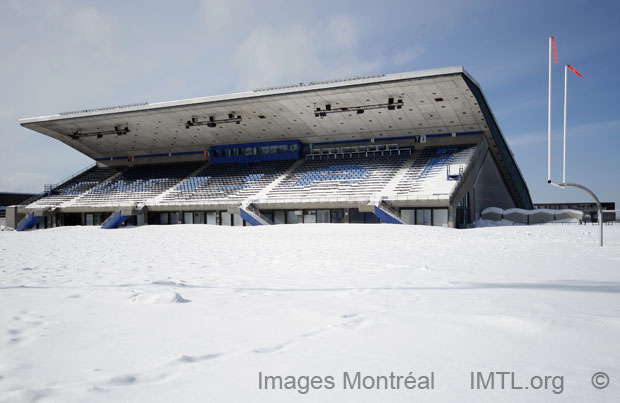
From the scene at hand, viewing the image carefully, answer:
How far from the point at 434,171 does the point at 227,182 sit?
21159mm

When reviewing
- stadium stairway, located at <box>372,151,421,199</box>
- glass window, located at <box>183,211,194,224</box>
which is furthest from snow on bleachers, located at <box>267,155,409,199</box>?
glass window, located at <box>183,211,194,224</box>

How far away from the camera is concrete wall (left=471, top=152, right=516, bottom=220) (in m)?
34.4

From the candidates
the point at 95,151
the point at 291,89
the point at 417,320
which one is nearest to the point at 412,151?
the point at 291,89

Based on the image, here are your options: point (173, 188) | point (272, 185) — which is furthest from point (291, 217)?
point (173, 188)

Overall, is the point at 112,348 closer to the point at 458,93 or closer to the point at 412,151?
the point at 458,93

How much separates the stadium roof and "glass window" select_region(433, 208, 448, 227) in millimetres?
9161

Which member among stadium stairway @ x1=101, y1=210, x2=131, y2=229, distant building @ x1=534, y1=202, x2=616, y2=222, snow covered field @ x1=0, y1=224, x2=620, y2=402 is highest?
distant building @ x1=534, y1=202, x2=616, y2=222

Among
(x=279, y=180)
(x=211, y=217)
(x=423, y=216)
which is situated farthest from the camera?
(x=211, y=217)

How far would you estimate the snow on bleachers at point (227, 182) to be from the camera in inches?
1486

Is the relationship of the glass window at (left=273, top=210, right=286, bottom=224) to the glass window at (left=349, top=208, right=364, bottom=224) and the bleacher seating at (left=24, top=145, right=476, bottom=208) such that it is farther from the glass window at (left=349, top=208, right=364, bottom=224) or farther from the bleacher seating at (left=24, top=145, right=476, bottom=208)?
the glass window at (left=349, top=208, right=364, bottom=224)

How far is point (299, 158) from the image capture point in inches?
1678

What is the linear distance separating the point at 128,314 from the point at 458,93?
30.8 meters

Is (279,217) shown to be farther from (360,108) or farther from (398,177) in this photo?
(360,108)

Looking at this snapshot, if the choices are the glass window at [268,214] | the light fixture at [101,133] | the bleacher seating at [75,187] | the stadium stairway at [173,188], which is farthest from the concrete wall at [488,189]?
the bleacher seating at [75,187]
